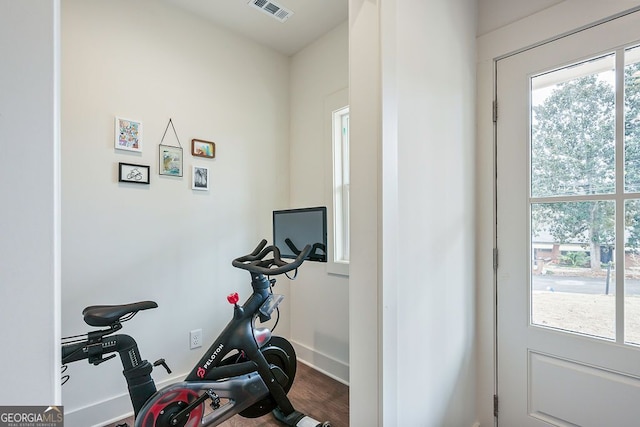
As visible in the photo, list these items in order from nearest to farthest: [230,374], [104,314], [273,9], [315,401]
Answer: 1. [104,314]
2. [230,374]
3. [315,401]
4. [273,9]

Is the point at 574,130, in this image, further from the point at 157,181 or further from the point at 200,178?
the point at 157,181

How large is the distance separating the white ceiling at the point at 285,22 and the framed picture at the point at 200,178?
46.0 inches

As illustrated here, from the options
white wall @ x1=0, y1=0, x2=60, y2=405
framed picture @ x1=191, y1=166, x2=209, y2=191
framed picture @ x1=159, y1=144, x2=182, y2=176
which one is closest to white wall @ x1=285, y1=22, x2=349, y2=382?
framed picture @ x1=191, y1=166, x2=209, y2=191

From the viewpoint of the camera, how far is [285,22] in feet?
7.75

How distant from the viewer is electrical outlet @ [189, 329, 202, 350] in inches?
86.0

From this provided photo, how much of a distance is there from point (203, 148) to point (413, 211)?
167cm

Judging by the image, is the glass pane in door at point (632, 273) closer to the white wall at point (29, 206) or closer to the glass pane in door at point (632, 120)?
the glass pane in door at point (632, 120)

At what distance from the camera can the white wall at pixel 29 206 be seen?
493 millimetres

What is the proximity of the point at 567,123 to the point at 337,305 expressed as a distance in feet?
6.03

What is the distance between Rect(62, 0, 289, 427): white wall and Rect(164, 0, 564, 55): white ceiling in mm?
91

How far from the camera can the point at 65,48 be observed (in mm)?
1736

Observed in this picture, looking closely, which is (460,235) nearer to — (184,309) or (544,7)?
(544,7)

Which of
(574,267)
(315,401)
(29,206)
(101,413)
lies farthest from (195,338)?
(574,267)

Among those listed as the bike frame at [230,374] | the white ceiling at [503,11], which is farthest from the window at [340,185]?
the white ceiling at [503,11]
